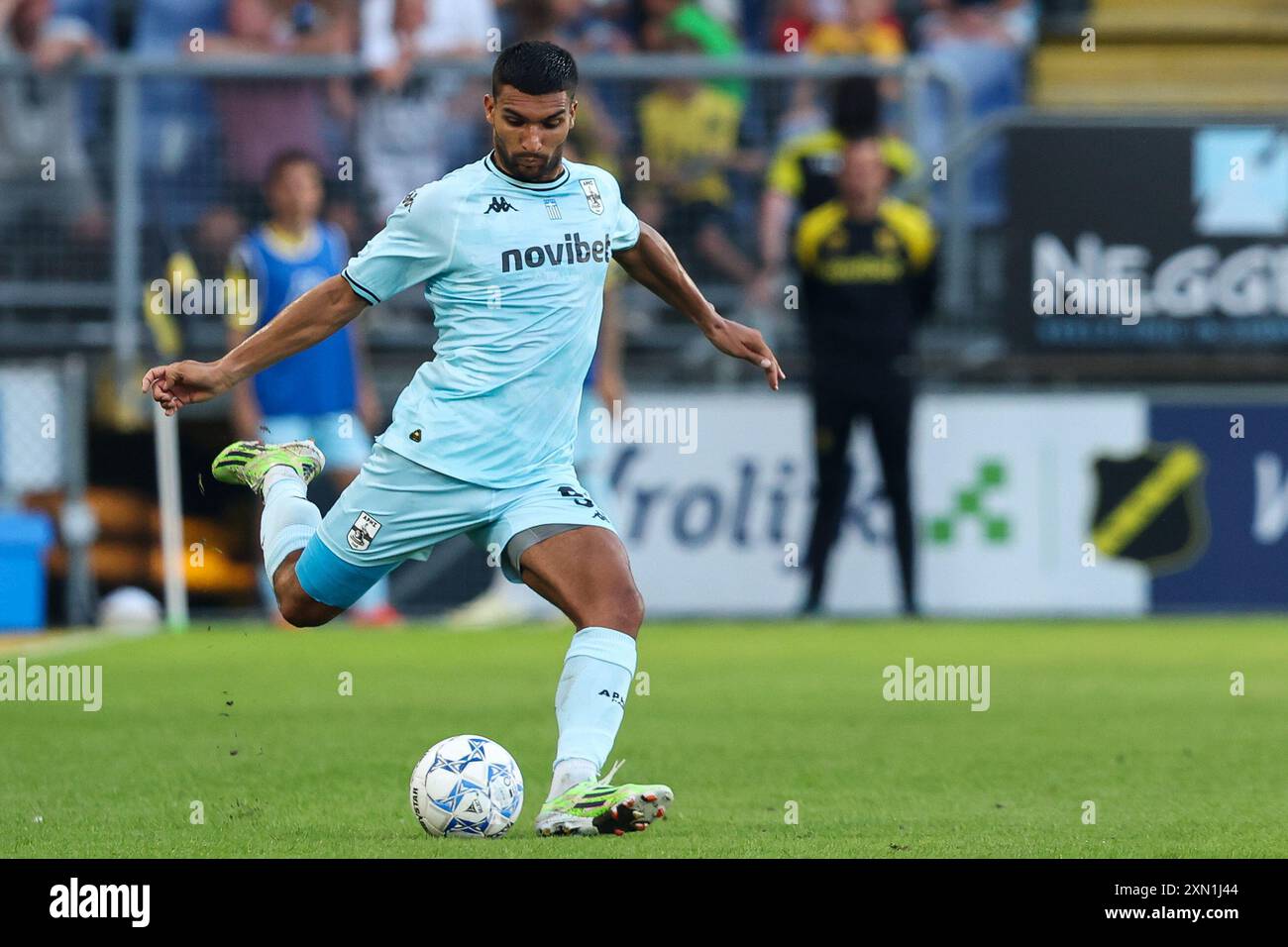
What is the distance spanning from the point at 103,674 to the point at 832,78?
23.3 ft

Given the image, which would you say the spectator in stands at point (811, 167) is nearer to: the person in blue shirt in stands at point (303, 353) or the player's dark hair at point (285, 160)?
the person in blue shirt in stands at point (303, 353)

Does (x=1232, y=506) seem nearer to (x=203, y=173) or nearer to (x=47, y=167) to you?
(x=203, y=173)

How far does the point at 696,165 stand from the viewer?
16.7 metres

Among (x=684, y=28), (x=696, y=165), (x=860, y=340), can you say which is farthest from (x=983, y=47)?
(x=860, y=340)

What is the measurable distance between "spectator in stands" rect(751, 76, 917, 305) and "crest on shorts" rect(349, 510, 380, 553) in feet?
28.1

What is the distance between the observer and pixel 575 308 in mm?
7738

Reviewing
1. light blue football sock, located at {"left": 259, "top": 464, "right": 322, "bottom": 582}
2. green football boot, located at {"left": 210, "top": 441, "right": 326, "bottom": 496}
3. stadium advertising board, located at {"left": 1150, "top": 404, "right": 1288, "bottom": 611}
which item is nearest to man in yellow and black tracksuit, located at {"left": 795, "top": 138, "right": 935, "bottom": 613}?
stadium advertising board, located at {"left": 1150, "top": 404, "right": 1288, "bottom": 611}

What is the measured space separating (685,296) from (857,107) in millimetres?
7993

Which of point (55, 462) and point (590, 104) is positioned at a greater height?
point (590, 104)

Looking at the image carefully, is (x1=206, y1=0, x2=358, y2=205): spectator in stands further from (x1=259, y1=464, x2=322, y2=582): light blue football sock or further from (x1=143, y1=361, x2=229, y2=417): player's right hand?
(x1=143, y1=361, x2=229, y2=417): player's right hand

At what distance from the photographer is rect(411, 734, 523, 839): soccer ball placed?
23.8ft

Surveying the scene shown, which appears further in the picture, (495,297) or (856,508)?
(856,508)

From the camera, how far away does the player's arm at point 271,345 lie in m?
7.52
